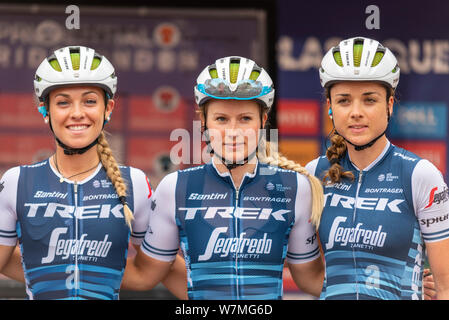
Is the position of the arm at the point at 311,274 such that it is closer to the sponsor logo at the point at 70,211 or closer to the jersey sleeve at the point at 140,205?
the jersey sleeve at the point at 140,205

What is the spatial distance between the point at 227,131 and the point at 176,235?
0.73 metres

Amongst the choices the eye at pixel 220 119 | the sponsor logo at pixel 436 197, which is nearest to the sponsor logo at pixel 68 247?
the eye at pixel 220 119

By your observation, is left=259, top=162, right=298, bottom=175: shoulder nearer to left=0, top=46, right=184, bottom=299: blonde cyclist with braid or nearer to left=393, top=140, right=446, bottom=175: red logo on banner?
left=0, top=46, right=184, bottom=299: blonde cyclist with braid

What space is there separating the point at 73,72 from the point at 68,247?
1.06 metres

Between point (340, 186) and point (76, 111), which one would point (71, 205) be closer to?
point (76, 111)

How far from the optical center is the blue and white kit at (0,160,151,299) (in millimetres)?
4457

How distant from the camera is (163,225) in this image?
4531 mm

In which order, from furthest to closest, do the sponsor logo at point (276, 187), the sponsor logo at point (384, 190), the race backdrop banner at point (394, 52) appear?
the race backdrop banner at point (394, 52) < the sponsor logo at point (276, 187) < the sponsor logo at point (384, 190)

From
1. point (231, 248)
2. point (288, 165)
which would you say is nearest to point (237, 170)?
point (288, 165)

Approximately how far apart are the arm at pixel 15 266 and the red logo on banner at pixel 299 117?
175 inches

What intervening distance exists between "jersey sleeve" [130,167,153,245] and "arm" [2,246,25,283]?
73cm

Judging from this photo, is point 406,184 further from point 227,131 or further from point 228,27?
point 228,27

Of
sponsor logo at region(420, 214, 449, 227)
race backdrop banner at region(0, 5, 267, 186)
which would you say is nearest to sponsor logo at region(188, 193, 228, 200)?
sponsor logo at region(420, 214, 449, 227)

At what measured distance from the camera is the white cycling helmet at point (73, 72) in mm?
4480
